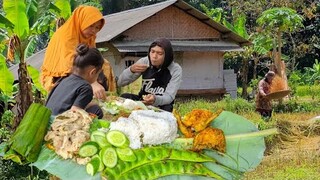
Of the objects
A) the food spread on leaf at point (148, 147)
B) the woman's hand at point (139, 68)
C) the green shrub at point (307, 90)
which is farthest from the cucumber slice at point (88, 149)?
the green shrub at point (307, 90)

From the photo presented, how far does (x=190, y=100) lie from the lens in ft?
57.0

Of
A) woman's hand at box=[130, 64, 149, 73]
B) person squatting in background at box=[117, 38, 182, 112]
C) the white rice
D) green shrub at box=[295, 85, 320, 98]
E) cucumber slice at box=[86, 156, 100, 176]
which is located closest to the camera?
cucumber slice at box=[86, 156, 100, 176]

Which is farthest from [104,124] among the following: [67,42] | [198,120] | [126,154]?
[67,42]

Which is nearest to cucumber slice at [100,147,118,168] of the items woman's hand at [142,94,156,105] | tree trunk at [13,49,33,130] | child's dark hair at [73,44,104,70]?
child's dark hair at [73,44,104,70]

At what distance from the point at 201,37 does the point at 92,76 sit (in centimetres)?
1455

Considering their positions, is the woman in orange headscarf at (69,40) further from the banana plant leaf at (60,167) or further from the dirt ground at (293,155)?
the dirt ground at (293,155)

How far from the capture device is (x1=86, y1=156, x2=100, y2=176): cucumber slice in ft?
10.9

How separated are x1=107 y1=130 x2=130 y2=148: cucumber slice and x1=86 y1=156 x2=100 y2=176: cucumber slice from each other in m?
0.13

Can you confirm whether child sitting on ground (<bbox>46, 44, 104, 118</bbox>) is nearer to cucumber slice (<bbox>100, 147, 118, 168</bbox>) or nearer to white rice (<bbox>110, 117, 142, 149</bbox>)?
white rice (<bbox>110, 117, 142, 149</bbox>)

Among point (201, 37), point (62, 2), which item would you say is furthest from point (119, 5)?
point (62, 2)

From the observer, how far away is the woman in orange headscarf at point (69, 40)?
15.4ft

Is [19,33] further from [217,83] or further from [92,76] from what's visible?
[217,83]

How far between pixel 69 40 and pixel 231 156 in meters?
1.89

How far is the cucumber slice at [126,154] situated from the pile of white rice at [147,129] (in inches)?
1.7
